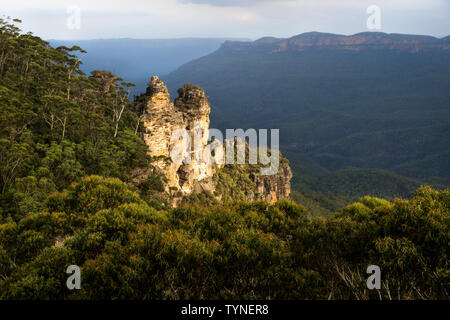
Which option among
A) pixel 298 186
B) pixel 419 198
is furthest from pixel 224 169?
pixel 298 186

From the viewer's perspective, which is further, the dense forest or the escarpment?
the escarpment

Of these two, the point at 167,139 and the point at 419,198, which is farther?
the point at 167,139

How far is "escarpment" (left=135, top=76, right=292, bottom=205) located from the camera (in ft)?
122

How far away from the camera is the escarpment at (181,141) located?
3728 centimetres

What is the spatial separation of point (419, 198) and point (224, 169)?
5364 cm

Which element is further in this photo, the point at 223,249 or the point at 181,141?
the point at 181,141

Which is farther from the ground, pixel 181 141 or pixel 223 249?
pixel 181 141

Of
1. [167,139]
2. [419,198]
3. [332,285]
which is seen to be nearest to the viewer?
[332,285]

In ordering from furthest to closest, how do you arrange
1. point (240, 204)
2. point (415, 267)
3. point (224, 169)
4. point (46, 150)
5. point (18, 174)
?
point (224, 169) < point (46, 150) < point (18, 174) < point (240, 204) < point (415, 267)

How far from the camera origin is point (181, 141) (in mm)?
42156

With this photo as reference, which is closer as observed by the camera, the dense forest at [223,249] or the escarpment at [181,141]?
the dense forest at [223,249]

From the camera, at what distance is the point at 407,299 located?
18.7ft
